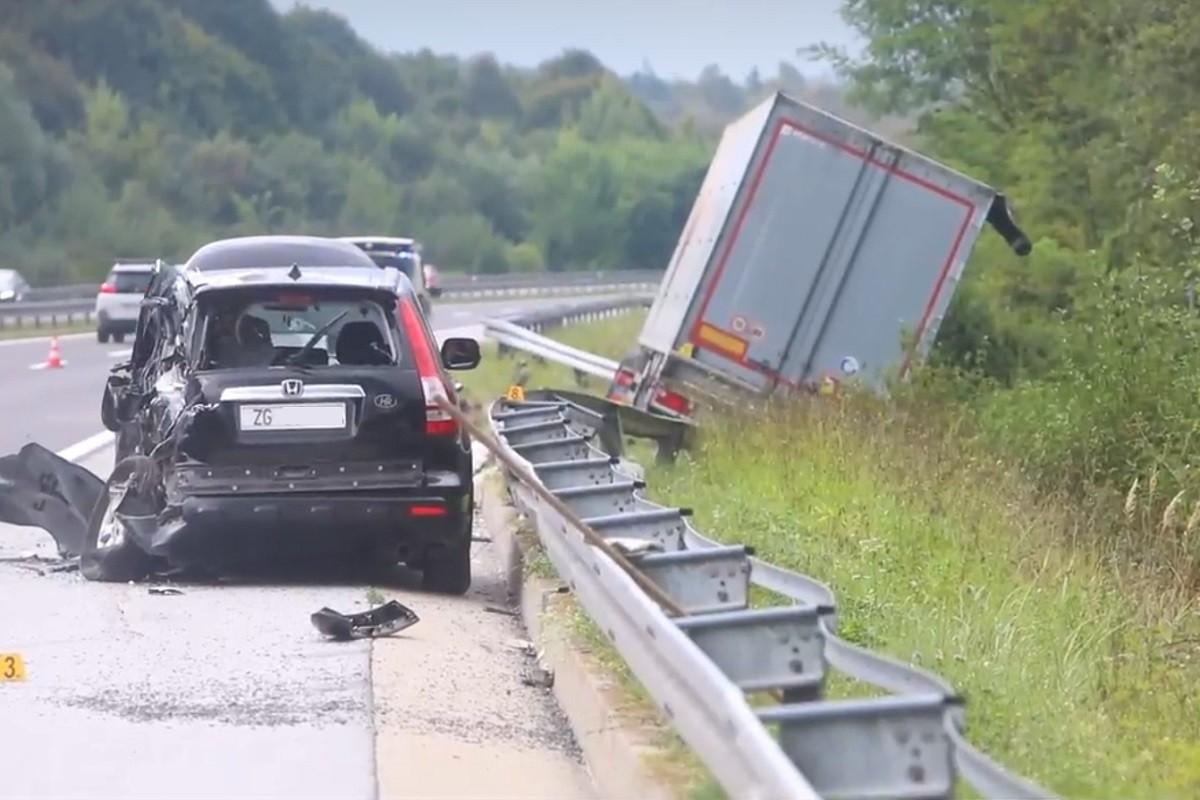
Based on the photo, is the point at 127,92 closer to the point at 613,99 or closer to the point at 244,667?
the point at 613,99

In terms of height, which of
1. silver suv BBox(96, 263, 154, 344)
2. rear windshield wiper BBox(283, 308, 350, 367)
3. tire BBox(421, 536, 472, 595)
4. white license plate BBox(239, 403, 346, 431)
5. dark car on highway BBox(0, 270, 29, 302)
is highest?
rear windshield wiper BBox(283, 308, 350, 367)

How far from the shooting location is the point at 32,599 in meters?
10.8

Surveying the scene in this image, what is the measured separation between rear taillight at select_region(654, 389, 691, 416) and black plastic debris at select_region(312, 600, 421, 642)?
882cm

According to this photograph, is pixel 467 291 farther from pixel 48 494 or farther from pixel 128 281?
pixel 48 494

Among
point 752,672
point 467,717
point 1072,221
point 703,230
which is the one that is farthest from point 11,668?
point 1072,221

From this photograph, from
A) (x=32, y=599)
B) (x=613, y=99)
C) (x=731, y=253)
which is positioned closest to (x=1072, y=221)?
(x=731, y=253)

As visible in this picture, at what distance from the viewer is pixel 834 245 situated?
1805cm

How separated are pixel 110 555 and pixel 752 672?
555cm

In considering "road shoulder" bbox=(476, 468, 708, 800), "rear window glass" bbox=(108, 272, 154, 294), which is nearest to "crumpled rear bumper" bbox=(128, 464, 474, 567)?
"road shoulder" bbox=(476, 468, 708, 800)

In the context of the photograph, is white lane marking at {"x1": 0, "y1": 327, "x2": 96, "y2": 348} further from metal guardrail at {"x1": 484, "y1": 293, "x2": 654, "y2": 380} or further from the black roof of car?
the black roof of car

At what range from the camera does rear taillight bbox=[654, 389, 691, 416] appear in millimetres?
18547

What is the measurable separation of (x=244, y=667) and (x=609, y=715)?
206cm

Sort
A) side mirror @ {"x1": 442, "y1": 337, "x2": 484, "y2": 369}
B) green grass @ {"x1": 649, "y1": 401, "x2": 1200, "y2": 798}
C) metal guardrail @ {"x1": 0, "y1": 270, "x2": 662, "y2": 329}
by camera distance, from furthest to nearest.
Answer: metal guardrail @ {"x1": 0, "y1": 270, "x2": 662, "y2": 329}
side mirror @ {"x1": 442, "y1": 337, "x2": 484, "y2": 369}
green grass @ {"x1": 649, "y1": 401, "x2": 1200, "y2": 798}

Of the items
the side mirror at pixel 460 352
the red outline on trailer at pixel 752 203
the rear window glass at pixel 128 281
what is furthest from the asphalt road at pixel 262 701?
the rear window glass at pixel 128 281
